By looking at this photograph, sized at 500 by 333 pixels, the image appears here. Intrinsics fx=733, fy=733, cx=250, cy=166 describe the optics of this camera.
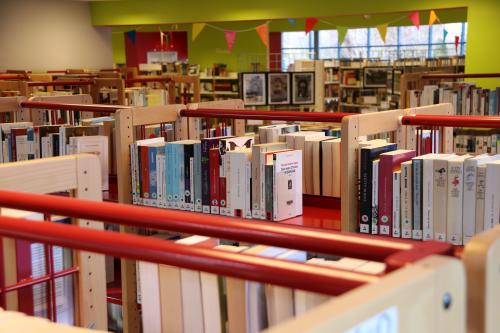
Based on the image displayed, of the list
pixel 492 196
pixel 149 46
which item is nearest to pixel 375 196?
pixel 492 196

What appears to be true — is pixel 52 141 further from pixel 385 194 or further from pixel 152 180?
pixel 385 194

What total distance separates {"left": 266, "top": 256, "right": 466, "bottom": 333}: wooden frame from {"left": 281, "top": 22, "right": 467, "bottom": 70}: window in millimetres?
17809

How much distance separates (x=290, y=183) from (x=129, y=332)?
1126mm

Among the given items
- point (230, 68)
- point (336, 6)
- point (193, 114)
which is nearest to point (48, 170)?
point (193, 114)

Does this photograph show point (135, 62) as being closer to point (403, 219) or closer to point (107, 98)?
point (107, 98)

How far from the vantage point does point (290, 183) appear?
12.3ft

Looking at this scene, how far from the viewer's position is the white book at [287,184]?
3.68 meters

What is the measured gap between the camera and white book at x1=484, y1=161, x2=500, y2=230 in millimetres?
3029

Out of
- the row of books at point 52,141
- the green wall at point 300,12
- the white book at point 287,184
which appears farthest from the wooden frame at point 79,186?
the green wall at point 300,12

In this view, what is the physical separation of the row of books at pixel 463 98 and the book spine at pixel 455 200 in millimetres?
5142

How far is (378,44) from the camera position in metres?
20.5

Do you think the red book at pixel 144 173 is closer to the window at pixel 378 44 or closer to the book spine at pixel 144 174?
the book spine at pixel 144 174

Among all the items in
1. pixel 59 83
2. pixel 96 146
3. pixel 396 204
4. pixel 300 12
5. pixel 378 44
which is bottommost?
pixel 396 204

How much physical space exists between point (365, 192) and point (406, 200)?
0.64 ft
